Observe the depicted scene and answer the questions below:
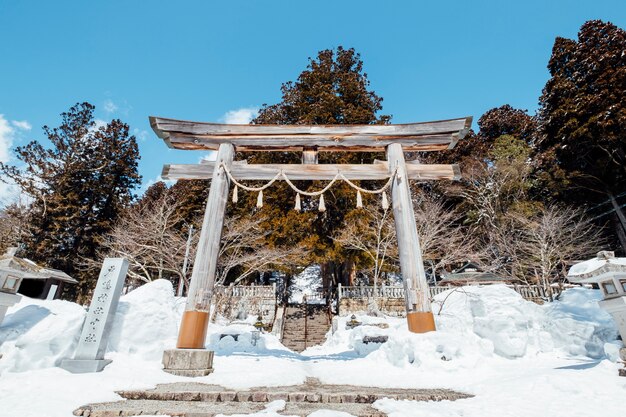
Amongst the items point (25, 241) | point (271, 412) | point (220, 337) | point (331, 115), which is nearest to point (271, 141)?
point (271, 412)

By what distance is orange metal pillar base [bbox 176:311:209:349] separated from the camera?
15.6 ft

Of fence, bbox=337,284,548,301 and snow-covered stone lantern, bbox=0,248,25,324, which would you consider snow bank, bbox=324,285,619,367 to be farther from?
fence, bbox=337,284,548,301

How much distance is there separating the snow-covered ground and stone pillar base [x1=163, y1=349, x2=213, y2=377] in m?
0.17

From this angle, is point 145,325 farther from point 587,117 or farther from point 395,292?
point 587,117

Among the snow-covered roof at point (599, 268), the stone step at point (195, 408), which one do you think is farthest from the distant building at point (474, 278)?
the stone step at point (195, 408)

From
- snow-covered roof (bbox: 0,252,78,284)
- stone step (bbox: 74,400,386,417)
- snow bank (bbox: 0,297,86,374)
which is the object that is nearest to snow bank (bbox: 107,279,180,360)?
snow bank (bbox: 0,297,86,374)

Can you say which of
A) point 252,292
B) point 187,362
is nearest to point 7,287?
point 187,362

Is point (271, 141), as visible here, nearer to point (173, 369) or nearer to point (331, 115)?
point (173, 369)

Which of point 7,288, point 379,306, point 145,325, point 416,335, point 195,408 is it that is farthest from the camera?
point 379,306

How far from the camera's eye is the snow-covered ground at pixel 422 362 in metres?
2.77

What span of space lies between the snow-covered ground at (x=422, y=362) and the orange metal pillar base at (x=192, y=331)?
1.68 feet

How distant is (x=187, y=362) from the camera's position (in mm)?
4484

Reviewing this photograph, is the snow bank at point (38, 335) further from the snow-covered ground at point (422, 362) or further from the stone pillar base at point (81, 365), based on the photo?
the stone pillar base at point (81, 365)

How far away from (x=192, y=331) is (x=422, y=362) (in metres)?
3.77
